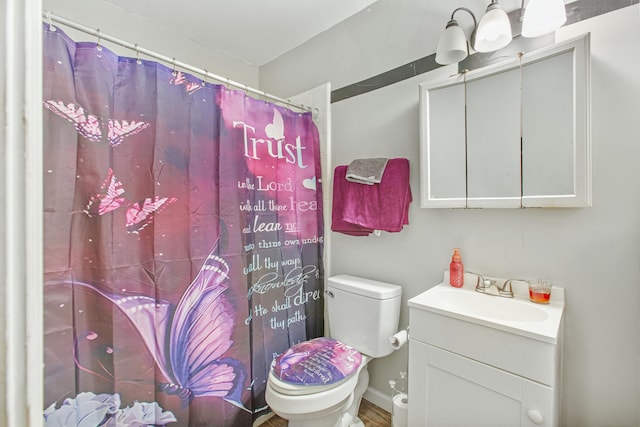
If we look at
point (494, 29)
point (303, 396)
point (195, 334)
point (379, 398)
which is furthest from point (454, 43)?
point (379, 398)

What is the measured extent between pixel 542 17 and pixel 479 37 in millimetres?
214

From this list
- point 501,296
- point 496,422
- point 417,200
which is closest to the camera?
point 496,422

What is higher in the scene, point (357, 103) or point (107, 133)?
point (357, 103)

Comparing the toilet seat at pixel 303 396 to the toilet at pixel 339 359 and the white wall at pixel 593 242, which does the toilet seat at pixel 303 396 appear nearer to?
the toilet at pixel 339 359

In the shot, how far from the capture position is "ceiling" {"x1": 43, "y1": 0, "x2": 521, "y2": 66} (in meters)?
1.55

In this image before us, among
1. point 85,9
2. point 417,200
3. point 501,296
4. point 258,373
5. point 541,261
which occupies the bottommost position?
point 258,373

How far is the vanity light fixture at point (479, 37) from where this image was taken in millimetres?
1180

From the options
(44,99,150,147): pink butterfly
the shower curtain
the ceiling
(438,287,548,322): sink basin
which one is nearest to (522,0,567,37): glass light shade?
the ceiling

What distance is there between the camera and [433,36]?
4.87 ft

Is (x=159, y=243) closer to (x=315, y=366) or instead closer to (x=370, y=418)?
(x=315, y=366)

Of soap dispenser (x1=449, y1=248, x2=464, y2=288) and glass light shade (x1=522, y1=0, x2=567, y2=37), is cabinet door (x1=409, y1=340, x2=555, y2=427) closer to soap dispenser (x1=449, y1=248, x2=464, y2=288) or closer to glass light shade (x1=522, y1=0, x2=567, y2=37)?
soap dispenser (x1=449, y1=248, x2=464, y2=288)

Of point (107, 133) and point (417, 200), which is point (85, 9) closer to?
point (107, 133)

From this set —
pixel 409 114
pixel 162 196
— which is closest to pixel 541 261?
pixel 409 114

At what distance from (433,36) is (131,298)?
186 cm
